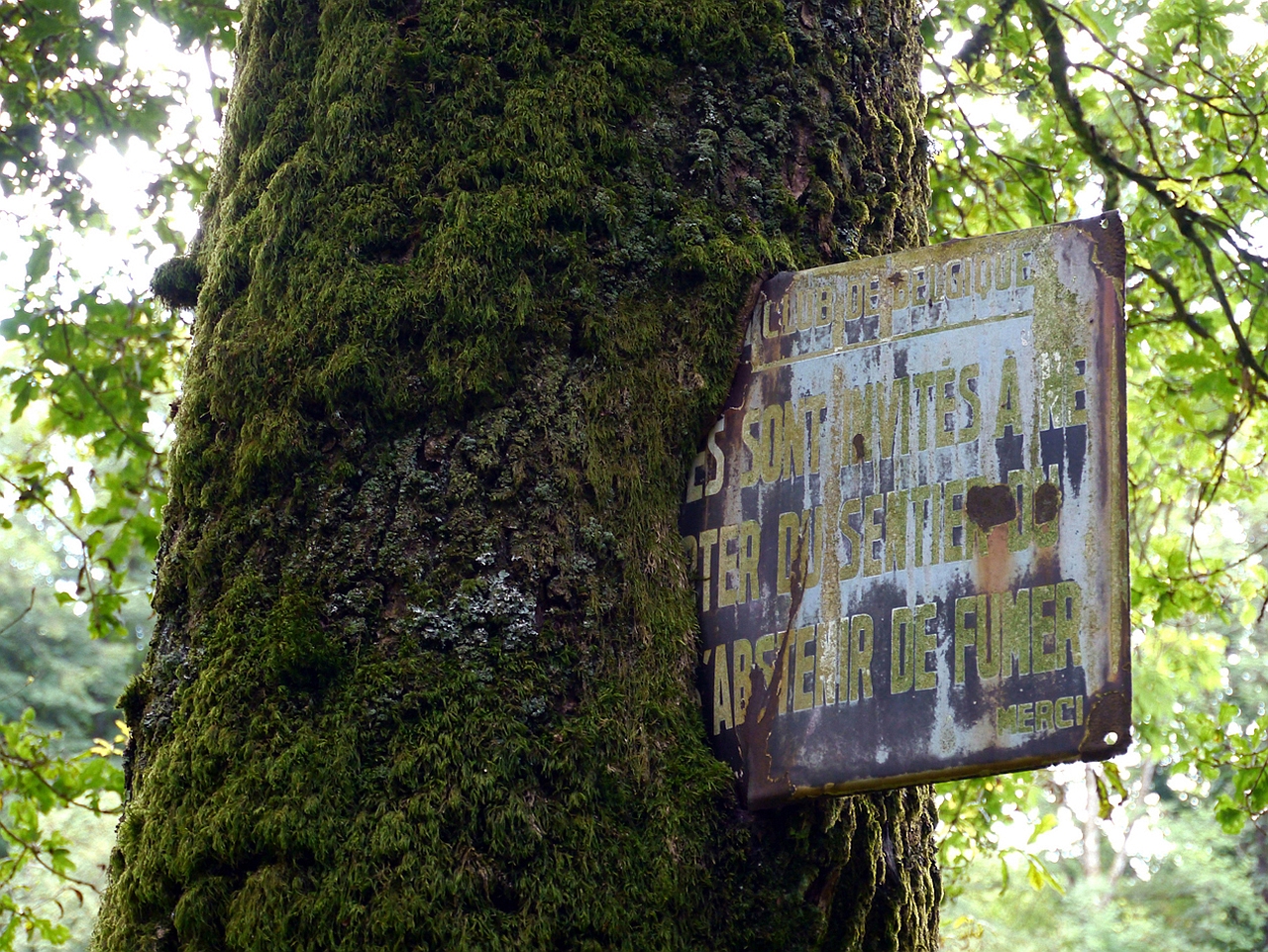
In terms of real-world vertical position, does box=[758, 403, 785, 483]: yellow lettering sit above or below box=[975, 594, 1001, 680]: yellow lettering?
above

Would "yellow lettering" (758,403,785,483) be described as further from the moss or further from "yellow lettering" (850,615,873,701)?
the moss

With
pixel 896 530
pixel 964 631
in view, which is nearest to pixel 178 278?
pixel 896 530

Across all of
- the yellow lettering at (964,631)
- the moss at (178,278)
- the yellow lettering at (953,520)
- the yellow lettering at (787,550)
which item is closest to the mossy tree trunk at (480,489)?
the moss at (178,278)

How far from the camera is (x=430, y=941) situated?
1.44 metres

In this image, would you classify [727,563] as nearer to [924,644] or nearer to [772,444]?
[772,444]

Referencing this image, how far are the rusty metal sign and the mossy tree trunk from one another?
77 millimetres

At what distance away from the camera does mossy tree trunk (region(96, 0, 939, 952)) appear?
1.53 meters

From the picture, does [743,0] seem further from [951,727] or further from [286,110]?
[951,727]

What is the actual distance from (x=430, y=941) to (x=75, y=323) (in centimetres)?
423

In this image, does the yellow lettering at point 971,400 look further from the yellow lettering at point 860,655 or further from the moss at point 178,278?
the moss at point 178,278

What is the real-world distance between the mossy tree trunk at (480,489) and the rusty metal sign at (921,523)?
0.08m

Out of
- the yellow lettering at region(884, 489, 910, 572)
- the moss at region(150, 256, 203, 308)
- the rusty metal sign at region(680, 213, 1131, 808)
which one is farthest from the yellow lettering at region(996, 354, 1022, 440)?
the moss at region(150, 256, 203, 308)

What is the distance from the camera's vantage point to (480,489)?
5.66 ft

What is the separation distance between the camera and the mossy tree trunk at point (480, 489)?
5.01ft
